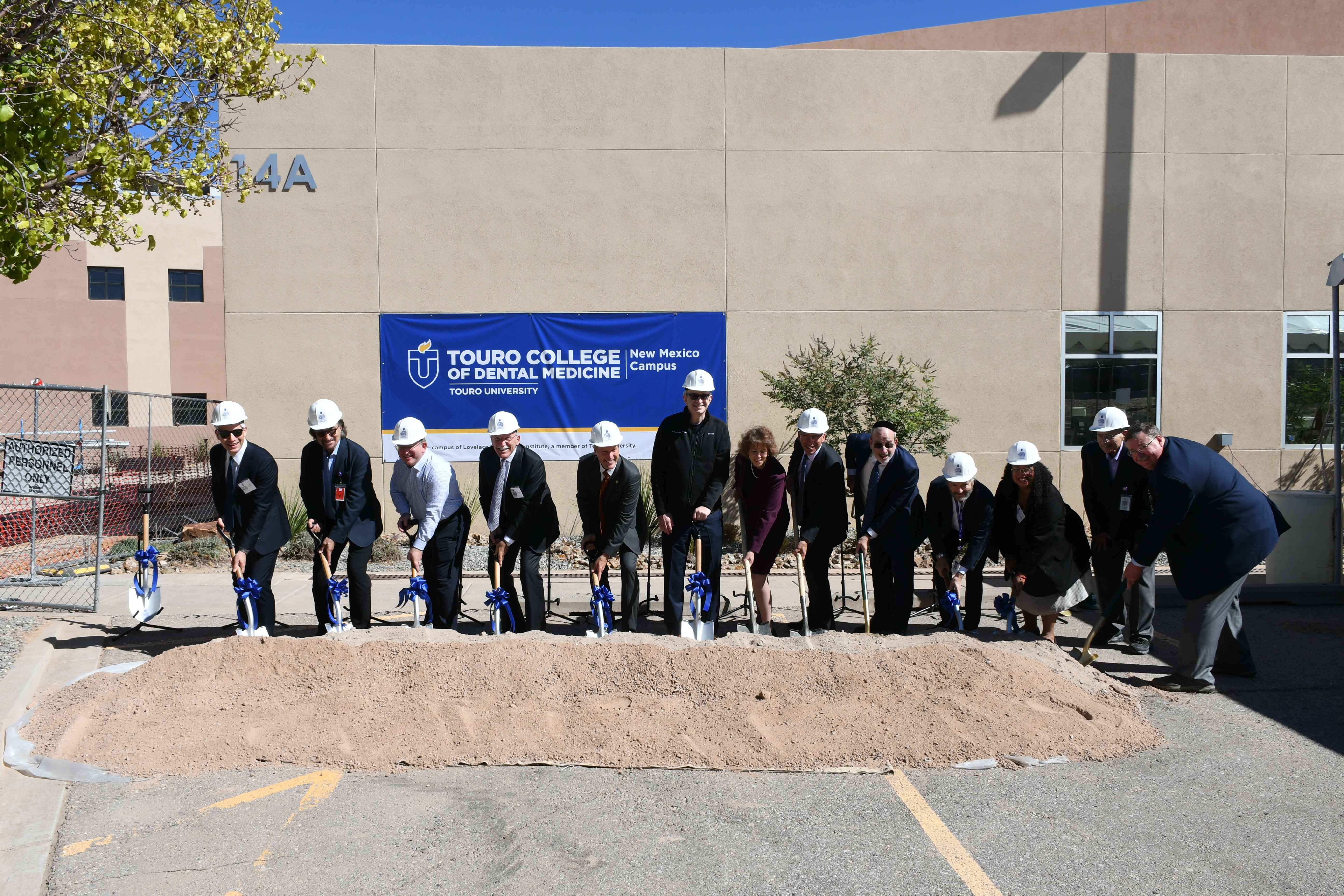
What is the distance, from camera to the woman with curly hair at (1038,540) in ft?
21.2

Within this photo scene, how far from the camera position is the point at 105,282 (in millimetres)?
31531

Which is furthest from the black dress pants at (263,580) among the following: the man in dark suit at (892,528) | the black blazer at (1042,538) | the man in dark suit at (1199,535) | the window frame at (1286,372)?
the window frame at (1286,372)

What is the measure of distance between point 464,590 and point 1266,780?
22.1 ft

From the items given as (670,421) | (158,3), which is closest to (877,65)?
(670,421)

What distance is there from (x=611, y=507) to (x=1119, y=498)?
3695 millimetres

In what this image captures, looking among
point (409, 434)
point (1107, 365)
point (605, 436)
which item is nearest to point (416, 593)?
point (409, 434)

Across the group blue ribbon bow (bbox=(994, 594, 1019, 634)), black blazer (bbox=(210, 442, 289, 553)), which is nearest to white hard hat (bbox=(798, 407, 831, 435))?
blue ribbon bow (bbox=(994, 594, 1019, 634))

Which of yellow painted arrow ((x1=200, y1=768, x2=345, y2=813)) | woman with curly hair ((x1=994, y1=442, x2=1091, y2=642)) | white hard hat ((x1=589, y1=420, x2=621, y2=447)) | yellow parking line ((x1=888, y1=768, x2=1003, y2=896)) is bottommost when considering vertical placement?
yellow painted arrow ((x1=200, y1=768, x2=345, y2=813))

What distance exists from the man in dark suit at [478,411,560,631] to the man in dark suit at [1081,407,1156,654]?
13.2ft

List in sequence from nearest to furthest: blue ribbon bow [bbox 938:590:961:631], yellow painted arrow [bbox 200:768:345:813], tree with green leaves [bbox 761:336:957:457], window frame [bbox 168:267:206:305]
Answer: yellow painted arrow [bbox 200:768:345:813] → blue ribbon bow [bbox 938:590:961:631] → tree with green leaves [bbox 761:336:957:457] → window frame [bbox 168:267:206:305]

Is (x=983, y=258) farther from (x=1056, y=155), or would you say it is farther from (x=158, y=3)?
(x=158, y=3)

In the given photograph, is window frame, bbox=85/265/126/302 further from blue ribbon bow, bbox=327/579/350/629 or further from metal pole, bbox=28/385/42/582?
blue ribbon bow, bbox=327/579/350/629

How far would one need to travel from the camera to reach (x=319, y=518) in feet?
22.4

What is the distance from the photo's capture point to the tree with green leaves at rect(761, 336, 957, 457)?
10984 mm
